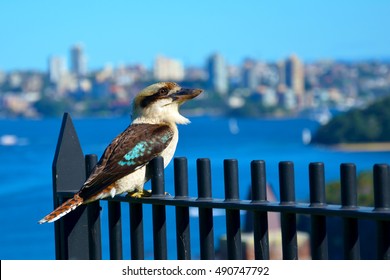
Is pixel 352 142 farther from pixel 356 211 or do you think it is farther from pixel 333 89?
pixel 356 211

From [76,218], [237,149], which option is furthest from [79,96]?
[76,218]

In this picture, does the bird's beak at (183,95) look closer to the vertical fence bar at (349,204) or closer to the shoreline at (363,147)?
the vertical fence bar at (349,204)

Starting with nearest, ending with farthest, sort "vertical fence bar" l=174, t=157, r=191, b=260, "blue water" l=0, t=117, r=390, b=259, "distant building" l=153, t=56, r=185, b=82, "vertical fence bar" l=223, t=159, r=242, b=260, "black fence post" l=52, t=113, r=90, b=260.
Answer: "vertical fence bar" l=223, t=159, r=242, b=260
"vertical fence bar" l=174, t=157, r=191, b=260
"black fence post" l=52, t=113, r=90, b=260
"blue water" l=0, t=117, r=390, b=259
"distant building" l=153, t=56, r=185, b=82

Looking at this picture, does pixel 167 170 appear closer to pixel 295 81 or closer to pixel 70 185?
pixel 70 185

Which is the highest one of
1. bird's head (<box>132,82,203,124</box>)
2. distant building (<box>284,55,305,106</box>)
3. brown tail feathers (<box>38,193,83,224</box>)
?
distant building (<box>284,55,305,106</box>)

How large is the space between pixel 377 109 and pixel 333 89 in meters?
68.1

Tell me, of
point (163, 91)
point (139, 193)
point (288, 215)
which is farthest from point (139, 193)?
point (288, 215)

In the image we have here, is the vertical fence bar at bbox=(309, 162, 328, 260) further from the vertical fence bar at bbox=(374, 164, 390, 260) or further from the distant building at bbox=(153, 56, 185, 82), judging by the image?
the distant building at bbox=(153, 56, 185, 82)

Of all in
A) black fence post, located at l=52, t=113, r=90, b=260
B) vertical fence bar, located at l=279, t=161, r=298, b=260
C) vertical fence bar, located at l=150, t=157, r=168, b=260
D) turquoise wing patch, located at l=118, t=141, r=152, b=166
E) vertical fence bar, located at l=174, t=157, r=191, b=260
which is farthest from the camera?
black fence post, located at l=52, t=113, r=90, b=260

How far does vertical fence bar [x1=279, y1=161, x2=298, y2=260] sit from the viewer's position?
3.49 m

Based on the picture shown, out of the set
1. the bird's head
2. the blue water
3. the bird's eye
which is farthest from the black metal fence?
the blue water

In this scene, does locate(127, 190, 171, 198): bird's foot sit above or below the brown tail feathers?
above

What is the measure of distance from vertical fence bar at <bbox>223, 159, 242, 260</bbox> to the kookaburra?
606 millimetres

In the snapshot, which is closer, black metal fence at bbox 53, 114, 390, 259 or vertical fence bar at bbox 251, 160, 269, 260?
black metal fence at bbox 53, 114, 390, 259
